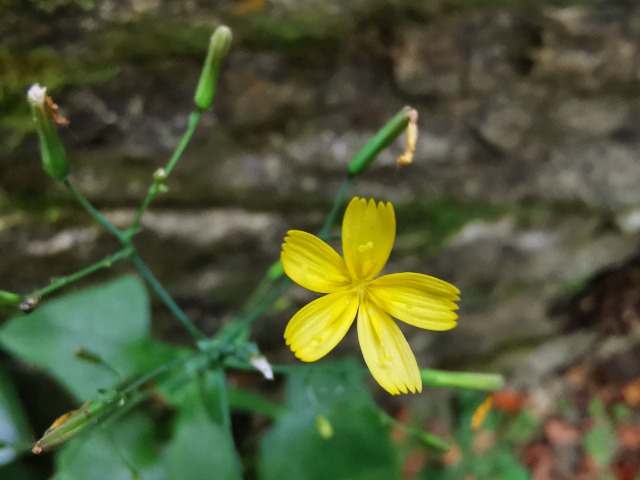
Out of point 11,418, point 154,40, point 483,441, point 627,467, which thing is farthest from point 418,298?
point 627,467

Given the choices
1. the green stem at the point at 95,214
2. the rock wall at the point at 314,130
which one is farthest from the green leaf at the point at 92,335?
the green stem at the point at 95,214

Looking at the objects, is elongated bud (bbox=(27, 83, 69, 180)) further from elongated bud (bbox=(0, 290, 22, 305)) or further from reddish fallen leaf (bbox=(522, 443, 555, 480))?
reddish fallen leaf (bbox=(522, 443, 555, 480))

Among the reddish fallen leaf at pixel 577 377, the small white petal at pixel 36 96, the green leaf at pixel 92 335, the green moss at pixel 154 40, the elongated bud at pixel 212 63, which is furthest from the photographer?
the reddish fallen leaf at pixel 577 377

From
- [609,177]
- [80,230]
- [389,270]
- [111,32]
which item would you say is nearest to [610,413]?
[609,177]

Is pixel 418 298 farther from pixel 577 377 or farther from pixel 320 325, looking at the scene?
pixel 577 377

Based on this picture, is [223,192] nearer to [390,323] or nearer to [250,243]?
[250,243]

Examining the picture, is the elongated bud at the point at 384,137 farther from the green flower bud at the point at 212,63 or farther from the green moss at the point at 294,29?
the green moss at the point at 294,29
